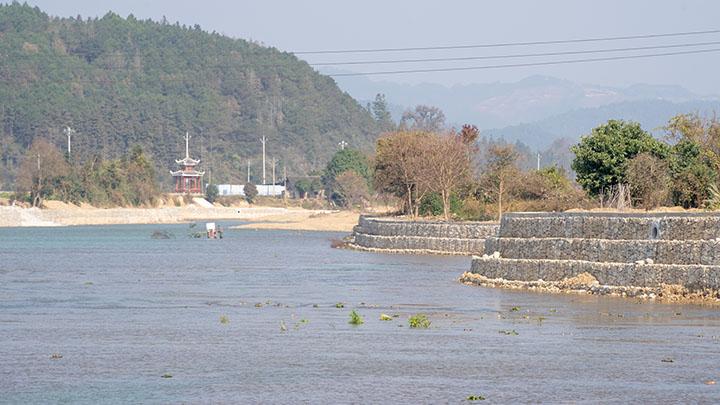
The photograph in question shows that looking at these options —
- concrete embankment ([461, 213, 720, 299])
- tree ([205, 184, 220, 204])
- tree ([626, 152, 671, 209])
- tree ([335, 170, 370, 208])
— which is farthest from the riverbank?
tree ([205, 184, 220, 204])

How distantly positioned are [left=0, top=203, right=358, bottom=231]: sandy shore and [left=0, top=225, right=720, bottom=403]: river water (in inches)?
2802

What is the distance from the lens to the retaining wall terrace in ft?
116

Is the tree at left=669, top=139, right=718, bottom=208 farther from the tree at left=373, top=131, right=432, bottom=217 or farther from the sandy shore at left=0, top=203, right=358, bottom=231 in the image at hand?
the sandy shore at left=0, top=203, right=358, bottom=231

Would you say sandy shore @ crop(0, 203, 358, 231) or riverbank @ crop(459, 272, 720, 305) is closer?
riverbank @ crop(459, 272, 720, 305)

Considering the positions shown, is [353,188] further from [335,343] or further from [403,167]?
[335,343]

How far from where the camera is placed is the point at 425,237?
224 feet

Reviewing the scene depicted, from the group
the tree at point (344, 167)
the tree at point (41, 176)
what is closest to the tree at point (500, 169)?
the tree at point (41, 176)

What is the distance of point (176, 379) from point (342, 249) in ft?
177

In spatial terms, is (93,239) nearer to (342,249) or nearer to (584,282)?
(342,249)

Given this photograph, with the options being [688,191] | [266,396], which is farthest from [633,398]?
[688,191]

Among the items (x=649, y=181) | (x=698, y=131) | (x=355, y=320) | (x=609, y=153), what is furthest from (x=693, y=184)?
(x=355, y=320)

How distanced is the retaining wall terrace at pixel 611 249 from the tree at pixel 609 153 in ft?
56.6

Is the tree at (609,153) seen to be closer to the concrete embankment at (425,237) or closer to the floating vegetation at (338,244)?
the concrete embankment at (425,237)

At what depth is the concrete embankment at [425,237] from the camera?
209ft
